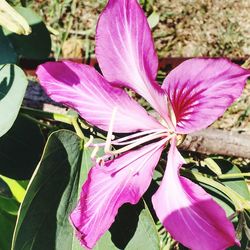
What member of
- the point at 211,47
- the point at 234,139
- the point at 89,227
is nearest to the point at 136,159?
the point at 89,227

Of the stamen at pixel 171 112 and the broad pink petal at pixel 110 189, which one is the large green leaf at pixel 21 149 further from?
the stamen at pixel 171 112

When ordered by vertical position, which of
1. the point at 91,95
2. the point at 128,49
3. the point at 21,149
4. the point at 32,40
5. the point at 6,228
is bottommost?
the point at 6,228

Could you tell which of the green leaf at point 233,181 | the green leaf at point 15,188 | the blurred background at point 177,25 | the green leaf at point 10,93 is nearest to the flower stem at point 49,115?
the green leaf at point 10,93

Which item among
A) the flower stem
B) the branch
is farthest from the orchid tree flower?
the branch

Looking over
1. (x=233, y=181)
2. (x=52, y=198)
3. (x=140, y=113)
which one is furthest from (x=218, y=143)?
(x=52, y=198)

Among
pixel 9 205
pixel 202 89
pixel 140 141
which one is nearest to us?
pixel 202 89

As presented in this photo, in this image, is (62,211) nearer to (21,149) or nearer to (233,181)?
(21,149)
